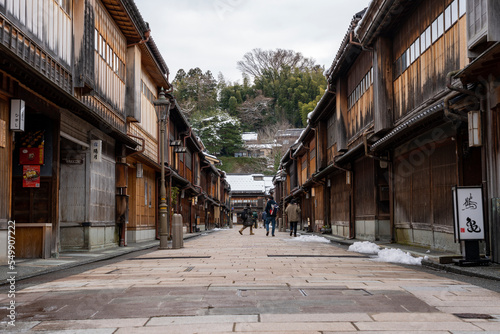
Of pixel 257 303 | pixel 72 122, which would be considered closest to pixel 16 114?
pixel 72 122

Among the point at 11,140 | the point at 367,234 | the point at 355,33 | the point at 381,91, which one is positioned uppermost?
the point at 355,33

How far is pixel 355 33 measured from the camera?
1944 centimetres

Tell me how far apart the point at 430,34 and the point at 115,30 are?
38.2 feet

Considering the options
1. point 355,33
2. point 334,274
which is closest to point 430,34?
point 355,33

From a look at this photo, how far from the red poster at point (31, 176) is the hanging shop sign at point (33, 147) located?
132 millimetres

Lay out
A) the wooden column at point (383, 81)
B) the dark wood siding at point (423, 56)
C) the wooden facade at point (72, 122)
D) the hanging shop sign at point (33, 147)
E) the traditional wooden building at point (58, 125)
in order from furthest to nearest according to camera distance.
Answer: the wooden column at point (383, 81) < the hanging shop sign at point (33, 147) < the dark wood siding at point (423, 56) < the wooden facade at point (72, 122) < the traditional wooden building at point (58, 125)

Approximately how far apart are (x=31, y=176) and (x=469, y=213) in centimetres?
1050

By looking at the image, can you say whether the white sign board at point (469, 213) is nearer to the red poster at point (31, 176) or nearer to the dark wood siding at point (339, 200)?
the red poster at point (31, 176)

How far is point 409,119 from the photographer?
52.3 ft

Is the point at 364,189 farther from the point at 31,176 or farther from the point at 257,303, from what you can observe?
the point at 257,303

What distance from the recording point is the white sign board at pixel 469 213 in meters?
10.1

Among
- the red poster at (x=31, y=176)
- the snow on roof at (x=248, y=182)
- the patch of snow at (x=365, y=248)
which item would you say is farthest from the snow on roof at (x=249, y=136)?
the red poster at (x=31, y=176)

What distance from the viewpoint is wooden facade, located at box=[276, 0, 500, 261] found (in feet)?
37.8

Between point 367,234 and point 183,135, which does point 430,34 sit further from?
point 183,135
